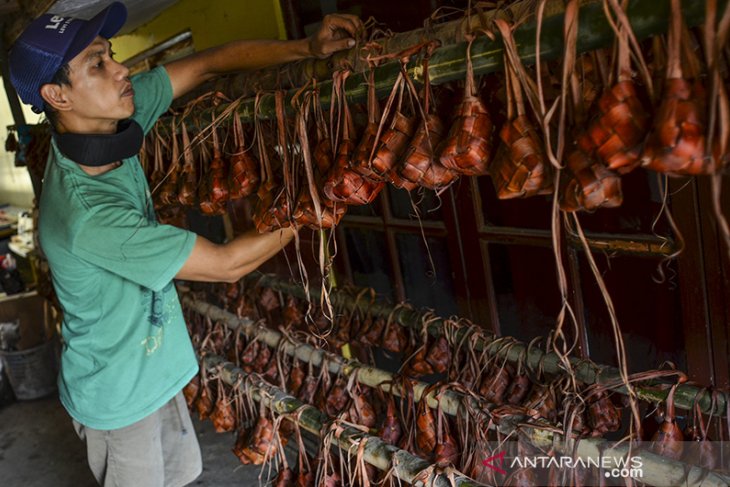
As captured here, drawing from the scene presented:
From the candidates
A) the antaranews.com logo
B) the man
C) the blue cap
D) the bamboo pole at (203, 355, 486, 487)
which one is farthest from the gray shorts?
the antaranews.com logo

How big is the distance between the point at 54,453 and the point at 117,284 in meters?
2.90

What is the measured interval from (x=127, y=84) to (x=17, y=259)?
5510 millimetres

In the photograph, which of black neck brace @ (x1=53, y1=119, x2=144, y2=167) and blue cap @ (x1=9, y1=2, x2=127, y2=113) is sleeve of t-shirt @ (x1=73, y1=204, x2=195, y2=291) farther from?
blue cap @ (x1=9, y1=2, x2=127, y2=113)

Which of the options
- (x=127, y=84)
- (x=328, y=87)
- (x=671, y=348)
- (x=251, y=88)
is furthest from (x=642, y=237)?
(x=127, y=84)

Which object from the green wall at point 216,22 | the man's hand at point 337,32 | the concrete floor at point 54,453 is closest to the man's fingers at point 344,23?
the man's hand at point 337,32

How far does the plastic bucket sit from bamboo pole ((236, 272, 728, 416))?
3.26 meters

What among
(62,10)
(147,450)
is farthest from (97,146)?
(62,10)

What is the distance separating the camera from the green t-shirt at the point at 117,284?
6.82ft

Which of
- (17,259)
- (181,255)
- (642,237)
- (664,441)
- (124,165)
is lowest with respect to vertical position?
(17,259)

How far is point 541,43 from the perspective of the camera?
1.16m

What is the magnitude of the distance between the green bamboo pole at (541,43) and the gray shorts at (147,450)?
1.70 metres

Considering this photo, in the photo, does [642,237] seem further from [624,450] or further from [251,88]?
[251,88]

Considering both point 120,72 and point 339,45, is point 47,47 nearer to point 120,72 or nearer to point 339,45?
point 120,72

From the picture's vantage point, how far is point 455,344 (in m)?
2.37
